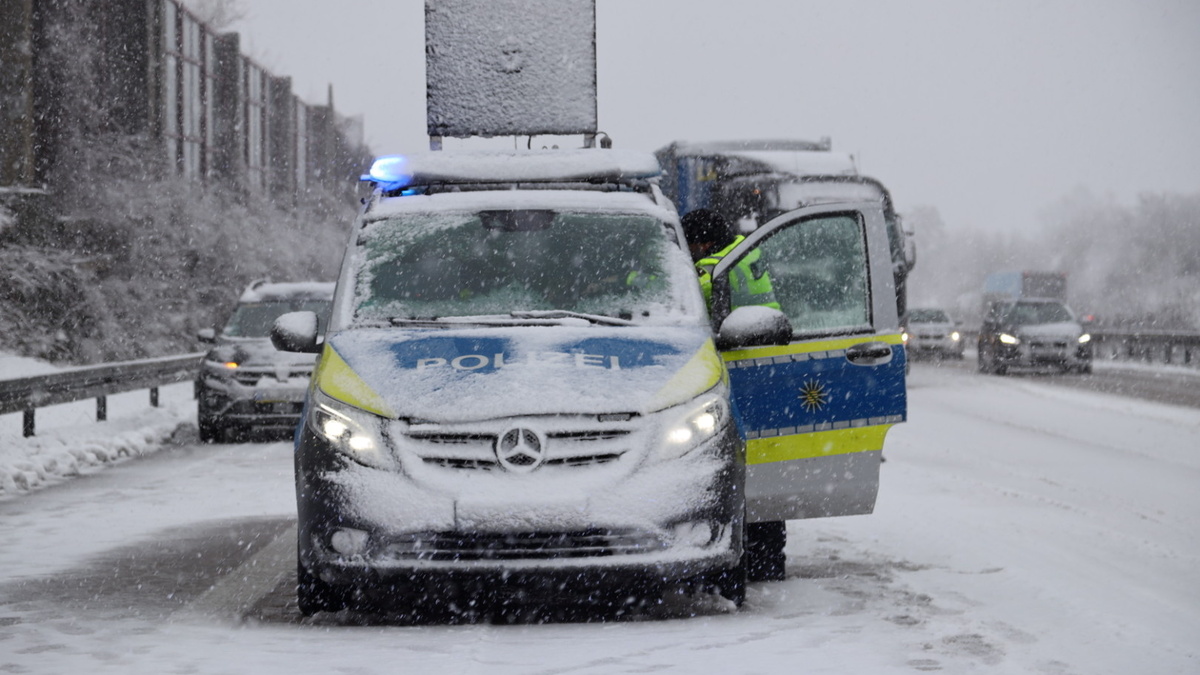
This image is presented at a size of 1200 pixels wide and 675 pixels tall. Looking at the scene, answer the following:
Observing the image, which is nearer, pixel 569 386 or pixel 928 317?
pixel 569 386

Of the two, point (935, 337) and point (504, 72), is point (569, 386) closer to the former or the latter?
point (504, 72)

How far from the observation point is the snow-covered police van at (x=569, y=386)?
5.78m

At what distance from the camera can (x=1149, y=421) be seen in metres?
19.1

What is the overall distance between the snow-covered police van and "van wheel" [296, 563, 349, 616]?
1 cm

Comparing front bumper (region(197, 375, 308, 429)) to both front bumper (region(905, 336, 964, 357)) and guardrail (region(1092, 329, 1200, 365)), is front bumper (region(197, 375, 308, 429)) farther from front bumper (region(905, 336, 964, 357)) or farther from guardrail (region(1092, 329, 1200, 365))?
front bumper (region(905, 336, 964, 357))

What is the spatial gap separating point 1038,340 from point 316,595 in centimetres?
2700

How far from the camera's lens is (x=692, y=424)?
598 centimetres

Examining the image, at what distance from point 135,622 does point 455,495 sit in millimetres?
1623

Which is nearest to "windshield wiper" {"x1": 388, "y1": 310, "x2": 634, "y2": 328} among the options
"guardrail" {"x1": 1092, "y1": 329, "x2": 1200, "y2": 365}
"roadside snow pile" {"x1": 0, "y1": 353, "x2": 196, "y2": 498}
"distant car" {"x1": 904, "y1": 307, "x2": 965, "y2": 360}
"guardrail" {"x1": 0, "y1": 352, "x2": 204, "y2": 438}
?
"roadside snow pile" {"x1": 0, "y1": 353, "x2": 196, "y2": 498}

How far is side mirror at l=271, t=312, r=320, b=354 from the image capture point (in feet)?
22.7

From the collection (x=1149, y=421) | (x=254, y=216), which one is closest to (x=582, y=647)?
(x=1149, y=421)

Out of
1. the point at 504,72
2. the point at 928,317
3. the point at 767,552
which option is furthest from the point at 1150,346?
the point at 767,552

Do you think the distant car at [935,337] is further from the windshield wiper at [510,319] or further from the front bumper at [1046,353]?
the windshield wiper at [510,319]

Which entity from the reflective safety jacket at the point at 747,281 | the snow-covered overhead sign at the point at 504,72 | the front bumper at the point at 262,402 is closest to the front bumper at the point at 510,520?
the reflective safety jacket at the point at 747,281
